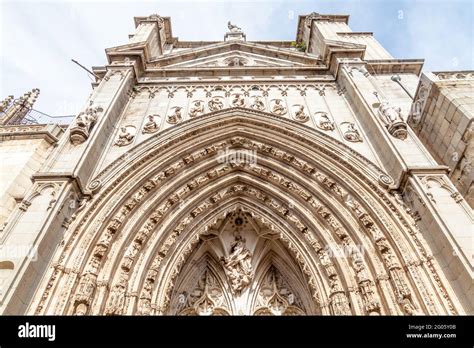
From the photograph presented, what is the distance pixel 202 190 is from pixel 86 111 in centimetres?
400

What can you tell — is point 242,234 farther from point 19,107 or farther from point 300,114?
point 19,107

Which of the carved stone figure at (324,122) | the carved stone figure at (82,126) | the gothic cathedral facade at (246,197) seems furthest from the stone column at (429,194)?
the carved stone figure at (82,126)

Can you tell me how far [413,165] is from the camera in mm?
7516

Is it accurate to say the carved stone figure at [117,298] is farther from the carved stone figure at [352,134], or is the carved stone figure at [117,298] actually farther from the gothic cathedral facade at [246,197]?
the carved stone figure at [352,134]

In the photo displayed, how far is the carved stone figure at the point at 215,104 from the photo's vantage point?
422 inches

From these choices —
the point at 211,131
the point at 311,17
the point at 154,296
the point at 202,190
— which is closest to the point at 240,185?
the point at 202,190

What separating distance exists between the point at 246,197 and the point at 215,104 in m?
3.43

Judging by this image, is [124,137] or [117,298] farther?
[124,137]

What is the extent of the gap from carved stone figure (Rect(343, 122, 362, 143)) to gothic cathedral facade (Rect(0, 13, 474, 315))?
0.15 ft

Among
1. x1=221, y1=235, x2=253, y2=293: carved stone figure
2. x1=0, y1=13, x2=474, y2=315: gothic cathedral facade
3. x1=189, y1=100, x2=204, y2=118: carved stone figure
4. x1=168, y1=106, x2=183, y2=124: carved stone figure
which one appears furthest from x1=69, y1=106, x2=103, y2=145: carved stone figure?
x1=221, y1=235, x2=253, y2=293: carved stone figure

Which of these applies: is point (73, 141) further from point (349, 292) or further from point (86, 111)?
point (349, 292)

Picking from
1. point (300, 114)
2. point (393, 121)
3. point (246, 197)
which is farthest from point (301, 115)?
point (246, 197)

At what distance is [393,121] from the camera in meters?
8.58
